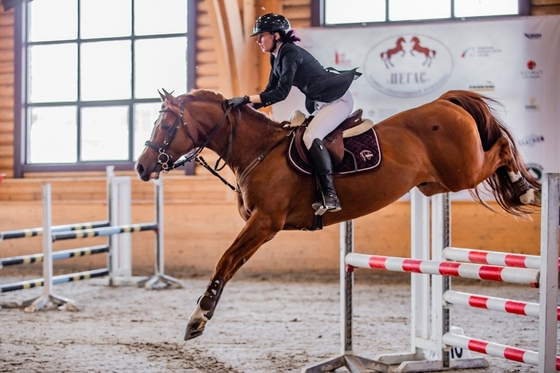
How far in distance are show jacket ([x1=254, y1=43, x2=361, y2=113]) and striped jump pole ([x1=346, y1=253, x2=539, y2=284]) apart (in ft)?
3.17

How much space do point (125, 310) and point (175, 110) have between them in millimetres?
3161

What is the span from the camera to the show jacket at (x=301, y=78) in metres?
3.89

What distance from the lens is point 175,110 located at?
155 inches

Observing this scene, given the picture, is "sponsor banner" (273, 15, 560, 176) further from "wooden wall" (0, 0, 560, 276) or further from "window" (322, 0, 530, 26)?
"wooden wall" (0, 0, 560, 276)

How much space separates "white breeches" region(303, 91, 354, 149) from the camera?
3939mm

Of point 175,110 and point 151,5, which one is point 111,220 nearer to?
point 151,5

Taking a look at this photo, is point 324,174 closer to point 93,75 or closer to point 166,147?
point 166,147

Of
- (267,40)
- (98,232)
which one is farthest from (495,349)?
(98,232)

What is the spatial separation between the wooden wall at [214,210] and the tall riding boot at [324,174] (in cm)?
463

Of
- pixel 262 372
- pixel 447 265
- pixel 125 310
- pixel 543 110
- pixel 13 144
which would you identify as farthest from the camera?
pixel 13 144

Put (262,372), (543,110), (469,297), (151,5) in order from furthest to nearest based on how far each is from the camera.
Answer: (151,5), (543,110), (262,372), (469,297)

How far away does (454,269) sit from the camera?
3.51 meters

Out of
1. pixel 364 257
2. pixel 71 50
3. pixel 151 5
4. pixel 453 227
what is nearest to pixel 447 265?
pixel 364 257

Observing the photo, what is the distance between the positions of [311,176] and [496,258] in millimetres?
1083
